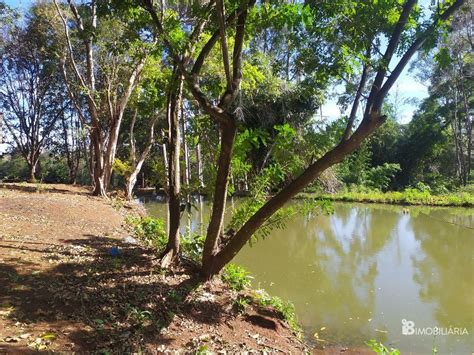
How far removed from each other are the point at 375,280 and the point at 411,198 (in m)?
14.0

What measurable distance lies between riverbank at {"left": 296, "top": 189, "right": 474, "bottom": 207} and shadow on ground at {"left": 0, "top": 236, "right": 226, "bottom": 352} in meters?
14.0

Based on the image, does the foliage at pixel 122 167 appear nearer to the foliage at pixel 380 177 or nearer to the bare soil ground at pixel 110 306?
the bare soil ground at pixel 110 306

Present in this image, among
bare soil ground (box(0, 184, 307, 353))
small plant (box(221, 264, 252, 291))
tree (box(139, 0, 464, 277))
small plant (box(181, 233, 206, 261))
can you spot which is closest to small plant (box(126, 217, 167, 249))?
small plant (box(181, 233, 206, 261))

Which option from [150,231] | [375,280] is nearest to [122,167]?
[150,231]

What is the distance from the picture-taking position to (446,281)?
739 centimetres

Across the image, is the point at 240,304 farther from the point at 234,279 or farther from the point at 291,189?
the point at 291,189

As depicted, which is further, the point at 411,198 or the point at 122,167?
the point at 411,198

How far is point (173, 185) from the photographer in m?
5.37

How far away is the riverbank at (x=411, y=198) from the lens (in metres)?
18.8

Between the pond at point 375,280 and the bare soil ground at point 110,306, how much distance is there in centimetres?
127

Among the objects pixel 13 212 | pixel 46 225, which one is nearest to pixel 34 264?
pixel 46 225

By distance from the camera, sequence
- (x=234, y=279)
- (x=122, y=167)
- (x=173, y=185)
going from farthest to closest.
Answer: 1. (x=122, y=167)
2. (x=173, y=185)
3. (x=234, y=279)

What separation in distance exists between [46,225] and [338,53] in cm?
554

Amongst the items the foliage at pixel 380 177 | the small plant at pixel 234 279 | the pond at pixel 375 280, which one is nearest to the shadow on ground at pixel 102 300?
the small plant at pixel 234 279
